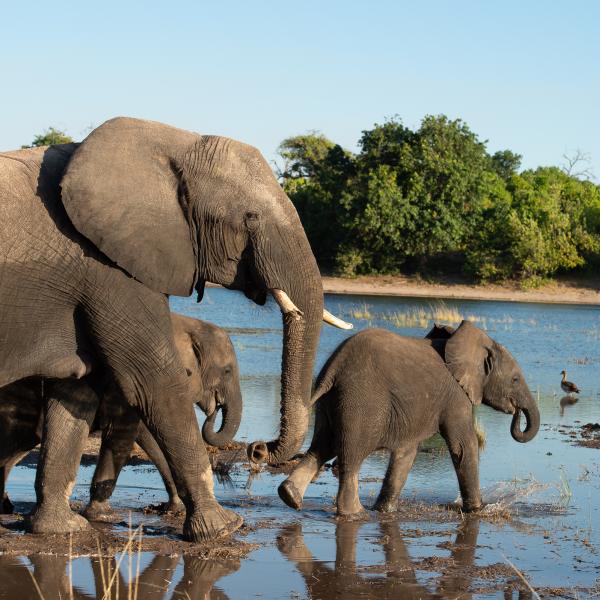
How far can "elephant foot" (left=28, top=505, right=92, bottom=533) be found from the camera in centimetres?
739

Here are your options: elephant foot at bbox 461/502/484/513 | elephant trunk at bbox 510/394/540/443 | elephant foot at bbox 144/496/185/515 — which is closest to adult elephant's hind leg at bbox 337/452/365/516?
elephant foot at bbox 461/502/484/513

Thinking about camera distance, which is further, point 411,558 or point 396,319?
point 396,319

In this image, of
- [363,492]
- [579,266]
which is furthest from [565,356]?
[579,266]

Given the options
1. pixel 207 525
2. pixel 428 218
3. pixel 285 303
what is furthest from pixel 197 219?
pixel 428 218

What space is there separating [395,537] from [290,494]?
2.83ft

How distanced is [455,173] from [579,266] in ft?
25.6

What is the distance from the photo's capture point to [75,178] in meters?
6.80

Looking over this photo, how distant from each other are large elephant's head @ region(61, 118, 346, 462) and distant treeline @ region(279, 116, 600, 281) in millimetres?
42411

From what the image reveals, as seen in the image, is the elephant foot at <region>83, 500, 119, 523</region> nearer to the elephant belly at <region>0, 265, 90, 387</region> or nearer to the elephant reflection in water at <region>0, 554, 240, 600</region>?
the elephant reflection in water at <region>0, 554, 240, 600</region>

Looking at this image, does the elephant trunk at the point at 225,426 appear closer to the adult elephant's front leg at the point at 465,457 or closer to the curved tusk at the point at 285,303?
the adult elephant's front leg at the point at 465,457

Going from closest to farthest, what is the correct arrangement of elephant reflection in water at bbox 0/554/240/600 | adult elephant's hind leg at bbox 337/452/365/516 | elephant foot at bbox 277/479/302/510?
elephant reflection in water at bbox 0/554/240/600, elephant foot at bbox 277/479/302/510, adult elephant's hind leg at bbox 337/452/365/516

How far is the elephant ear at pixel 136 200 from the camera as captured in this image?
6820mm

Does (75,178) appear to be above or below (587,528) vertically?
above

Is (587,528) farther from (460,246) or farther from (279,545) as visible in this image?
(460,246)
